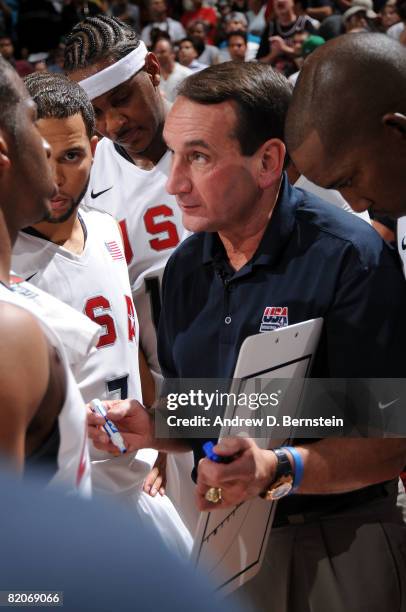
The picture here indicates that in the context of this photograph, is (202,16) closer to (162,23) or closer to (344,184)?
(162,23)

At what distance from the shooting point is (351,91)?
1742 mm

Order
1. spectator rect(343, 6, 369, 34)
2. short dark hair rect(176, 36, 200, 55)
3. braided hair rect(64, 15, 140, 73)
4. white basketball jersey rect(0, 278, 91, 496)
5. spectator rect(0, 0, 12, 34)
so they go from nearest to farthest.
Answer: white basketball jersey rect(0, 278, 91, 496) < braided hair rect(64, 15, 140, 73) < spectator rect(343, 6, 369, 34) < short dark hair rect(176, 36, 200, 55) < spectator rect(0, 0, 12, 34)

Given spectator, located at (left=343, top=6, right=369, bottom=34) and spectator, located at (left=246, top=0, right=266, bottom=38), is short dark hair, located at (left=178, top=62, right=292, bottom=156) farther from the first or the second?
spectator, located at (left=246, top=0, right=266, bottom=38)

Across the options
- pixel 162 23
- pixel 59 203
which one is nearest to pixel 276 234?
pixel 59 203

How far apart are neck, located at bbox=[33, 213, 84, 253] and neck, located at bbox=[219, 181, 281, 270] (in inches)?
26.1

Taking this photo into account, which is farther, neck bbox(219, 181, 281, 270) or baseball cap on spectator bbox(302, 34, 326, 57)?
baseball cap on spectator bbox(302, 34, 326, 57)

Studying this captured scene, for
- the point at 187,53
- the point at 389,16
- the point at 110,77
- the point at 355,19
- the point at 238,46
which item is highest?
the point at 110,77

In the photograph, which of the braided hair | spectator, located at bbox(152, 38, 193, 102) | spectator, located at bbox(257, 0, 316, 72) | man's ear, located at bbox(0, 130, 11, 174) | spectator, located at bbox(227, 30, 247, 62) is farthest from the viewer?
spectator, located at bbox(227, 30, 247, 62)

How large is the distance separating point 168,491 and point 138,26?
10.9 m

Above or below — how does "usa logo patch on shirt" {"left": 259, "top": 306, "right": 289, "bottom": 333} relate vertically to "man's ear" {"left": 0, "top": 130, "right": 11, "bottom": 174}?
below

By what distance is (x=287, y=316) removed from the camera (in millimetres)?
1791

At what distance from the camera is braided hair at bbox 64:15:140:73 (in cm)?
313

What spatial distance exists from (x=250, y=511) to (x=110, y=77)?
182 cm

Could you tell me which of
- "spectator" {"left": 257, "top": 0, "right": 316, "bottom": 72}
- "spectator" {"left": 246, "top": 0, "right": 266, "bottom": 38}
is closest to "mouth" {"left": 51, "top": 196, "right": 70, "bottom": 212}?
"spectator" {"left": 257, "top": 0, "right": 316, "bottom": 72}
